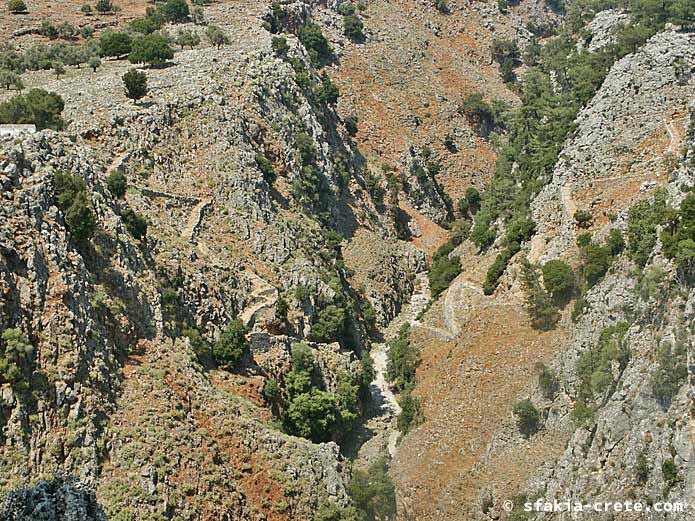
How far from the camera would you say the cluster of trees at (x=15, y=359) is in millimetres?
43094

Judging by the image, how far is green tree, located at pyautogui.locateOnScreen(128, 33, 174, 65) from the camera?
86.7 meters

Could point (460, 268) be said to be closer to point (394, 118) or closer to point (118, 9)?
point (394, 118)

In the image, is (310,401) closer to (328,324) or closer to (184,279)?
(328,324)

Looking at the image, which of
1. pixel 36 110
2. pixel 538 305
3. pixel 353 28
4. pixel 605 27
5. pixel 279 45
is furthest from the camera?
pixel 353 28

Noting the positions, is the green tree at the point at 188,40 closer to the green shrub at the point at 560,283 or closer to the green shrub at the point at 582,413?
the green shrub at the point at 560,283

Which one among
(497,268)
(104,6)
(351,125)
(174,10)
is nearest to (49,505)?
(497,268)

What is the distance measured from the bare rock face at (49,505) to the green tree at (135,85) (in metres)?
48.7

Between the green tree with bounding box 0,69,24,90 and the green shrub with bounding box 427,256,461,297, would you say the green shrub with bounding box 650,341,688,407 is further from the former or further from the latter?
the green tree with bounding box 0,69,24,90

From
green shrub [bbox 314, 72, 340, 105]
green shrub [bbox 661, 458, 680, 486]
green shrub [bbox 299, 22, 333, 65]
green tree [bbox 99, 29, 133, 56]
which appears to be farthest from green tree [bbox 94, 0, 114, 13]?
green shrub [bbox 661, 458, 680, 486]

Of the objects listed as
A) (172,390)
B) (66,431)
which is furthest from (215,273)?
(66,431)

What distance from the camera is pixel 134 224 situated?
60844mm

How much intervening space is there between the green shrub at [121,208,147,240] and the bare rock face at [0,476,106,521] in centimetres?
2753

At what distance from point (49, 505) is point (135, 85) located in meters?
51.1

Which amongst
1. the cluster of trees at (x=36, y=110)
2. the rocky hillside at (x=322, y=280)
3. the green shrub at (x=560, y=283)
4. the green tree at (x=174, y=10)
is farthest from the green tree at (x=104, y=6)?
the green shrub at (x=560, y=283)
